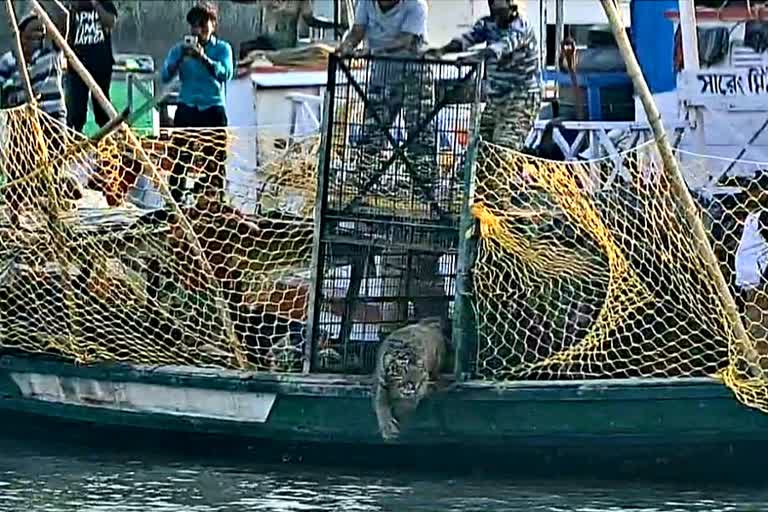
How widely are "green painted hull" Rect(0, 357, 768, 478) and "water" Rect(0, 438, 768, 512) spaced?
0.15 meters

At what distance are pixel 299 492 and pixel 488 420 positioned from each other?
113 cm

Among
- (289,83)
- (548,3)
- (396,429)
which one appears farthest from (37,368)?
(548,3)

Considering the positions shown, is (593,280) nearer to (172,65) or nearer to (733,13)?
(733,13)

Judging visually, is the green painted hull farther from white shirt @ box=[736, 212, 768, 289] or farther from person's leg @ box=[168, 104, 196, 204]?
person's leg @ box=[168, 104, 196, 204]

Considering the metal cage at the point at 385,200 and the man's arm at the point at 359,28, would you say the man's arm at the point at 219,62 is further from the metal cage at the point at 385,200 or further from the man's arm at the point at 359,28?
the metal cage at the point at 385,200

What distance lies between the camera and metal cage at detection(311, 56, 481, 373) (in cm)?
1134

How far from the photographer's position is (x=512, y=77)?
43.4 feet

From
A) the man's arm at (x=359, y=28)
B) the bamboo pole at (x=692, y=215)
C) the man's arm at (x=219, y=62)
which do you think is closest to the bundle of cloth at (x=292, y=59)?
the man's arm at (x=219, y=62)

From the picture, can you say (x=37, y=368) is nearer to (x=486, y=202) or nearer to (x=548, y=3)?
(x=486, y=202)

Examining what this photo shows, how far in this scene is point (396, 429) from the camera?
→ 1103 centimetres

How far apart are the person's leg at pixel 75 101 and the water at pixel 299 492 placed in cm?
468

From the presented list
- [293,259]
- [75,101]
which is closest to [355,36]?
[293,259]

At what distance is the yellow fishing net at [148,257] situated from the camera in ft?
39.1

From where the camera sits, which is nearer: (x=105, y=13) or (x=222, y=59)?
(x=222, y=59)
